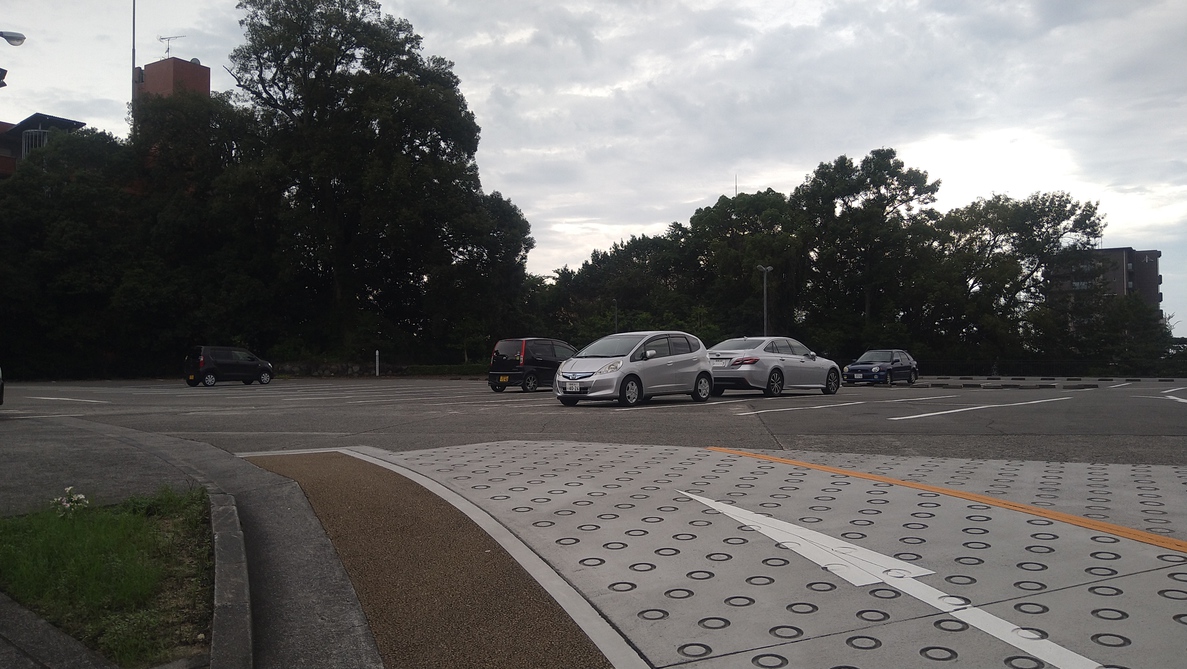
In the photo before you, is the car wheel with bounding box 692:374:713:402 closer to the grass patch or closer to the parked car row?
the parked car row

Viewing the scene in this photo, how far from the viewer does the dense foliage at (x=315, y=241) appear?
4288 cm

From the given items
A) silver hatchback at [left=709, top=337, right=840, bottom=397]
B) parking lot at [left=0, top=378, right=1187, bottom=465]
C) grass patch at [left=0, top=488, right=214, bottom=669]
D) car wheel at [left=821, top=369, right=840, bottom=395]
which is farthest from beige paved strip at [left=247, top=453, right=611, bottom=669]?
car wheel at [left=821, top=369, right=840, bottom=395]

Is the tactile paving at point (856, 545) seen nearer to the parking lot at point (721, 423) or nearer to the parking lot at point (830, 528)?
the parking lot at point (830, 528)

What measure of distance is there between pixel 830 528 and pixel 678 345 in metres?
13.1

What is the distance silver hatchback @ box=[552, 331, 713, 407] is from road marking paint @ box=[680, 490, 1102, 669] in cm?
1089

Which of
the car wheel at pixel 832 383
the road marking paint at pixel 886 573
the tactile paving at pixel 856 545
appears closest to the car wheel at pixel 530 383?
the car wheel at pixel 832 383

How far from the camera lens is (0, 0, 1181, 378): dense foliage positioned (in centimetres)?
4288

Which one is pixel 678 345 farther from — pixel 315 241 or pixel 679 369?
pixel 315 241

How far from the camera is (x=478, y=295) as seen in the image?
152 feet

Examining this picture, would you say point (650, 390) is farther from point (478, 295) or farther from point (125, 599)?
point (478, 295)

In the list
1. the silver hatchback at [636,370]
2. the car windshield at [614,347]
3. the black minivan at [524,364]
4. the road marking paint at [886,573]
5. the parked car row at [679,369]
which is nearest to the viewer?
the road marking paint at [886,573]

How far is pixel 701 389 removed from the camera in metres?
18.5

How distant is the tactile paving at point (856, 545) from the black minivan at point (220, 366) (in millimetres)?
27820

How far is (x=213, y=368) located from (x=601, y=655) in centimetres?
3295
